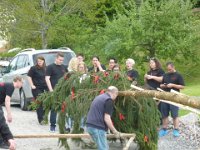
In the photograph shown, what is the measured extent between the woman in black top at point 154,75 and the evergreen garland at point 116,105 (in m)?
2.21

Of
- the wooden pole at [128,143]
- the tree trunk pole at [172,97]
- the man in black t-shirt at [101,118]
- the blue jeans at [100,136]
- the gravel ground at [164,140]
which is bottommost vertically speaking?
the gravel ground at [164,140]

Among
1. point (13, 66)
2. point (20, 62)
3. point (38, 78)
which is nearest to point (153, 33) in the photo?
point (13, 66)

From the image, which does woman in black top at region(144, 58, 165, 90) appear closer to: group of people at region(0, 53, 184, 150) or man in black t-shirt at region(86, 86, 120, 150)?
group of people at region(0, 53, 184, 150)

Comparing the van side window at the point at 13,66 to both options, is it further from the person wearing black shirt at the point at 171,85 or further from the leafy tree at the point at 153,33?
the leafy tree at the point at 153,33

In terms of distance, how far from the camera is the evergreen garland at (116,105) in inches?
398

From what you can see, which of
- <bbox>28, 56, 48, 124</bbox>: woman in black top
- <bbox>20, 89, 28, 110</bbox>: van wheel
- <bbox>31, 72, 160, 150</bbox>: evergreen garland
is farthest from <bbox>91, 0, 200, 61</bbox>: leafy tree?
<bbox>31, 72, 160, 150</bbox>: evergreen garland

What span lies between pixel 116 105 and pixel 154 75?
9.17ft

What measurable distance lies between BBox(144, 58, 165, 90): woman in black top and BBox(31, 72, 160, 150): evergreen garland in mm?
2209

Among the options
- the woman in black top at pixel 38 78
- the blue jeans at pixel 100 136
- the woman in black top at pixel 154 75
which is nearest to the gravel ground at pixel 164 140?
the woman in black top at pixel 38 78

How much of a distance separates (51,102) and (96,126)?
2611mm

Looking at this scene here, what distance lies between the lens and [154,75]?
1289 cm

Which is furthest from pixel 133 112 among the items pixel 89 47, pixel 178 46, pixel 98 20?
pixel 98 20

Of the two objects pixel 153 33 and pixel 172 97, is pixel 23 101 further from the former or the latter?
→ pixel 153 33

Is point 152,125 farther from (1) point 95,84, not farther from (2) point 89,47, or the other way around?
(2) point 89,47
